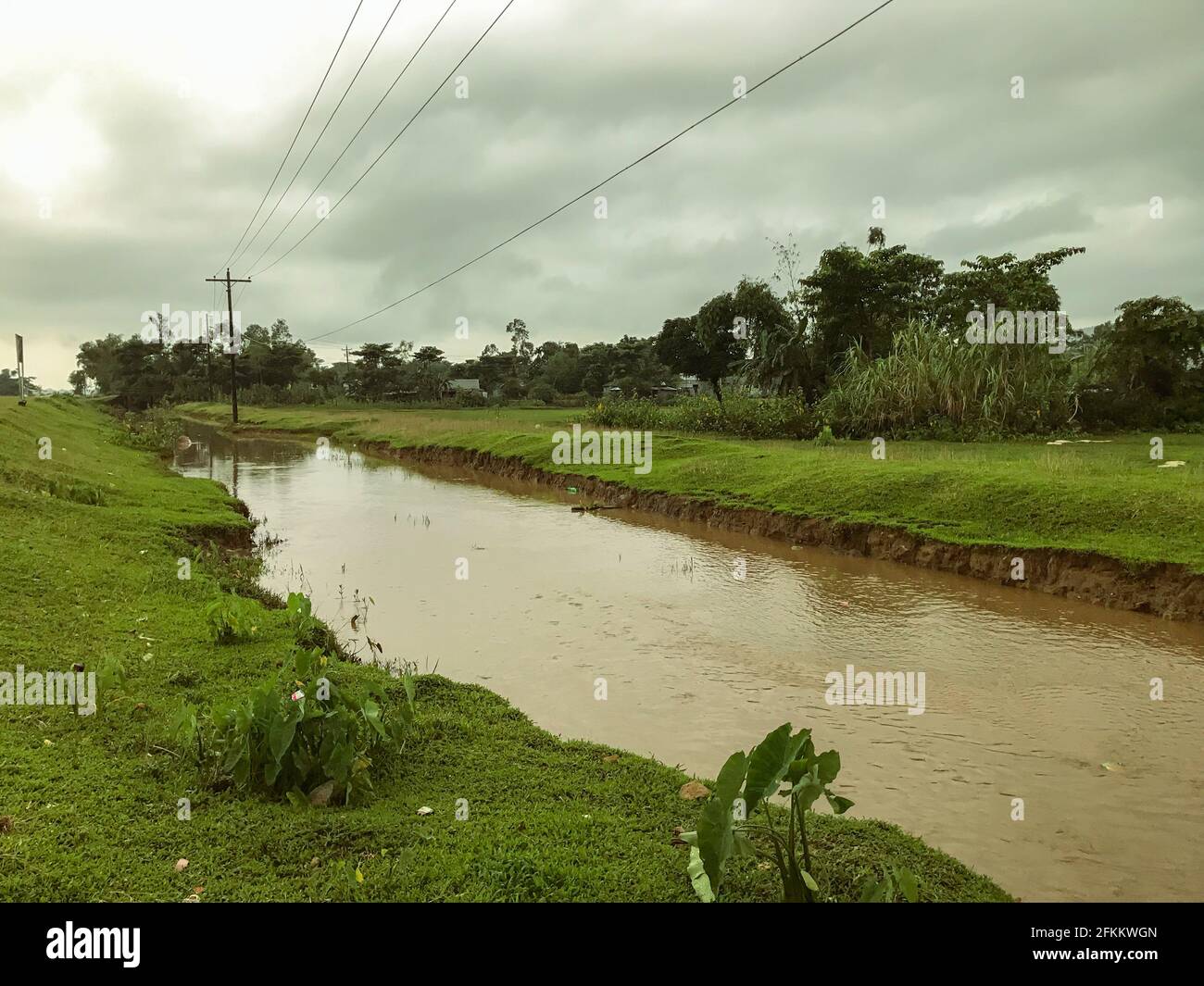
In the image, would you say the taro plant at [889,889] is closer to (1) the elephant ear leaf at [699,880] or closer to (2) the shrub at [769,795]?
(2) the shrub at [769,795]

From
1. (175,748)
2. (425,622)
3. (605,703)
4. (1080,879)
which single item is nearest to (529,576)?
(425,622)

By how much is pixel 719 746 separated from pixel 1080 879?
7.67 ft

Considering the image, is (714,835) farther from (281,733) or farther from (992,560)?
(992,560)

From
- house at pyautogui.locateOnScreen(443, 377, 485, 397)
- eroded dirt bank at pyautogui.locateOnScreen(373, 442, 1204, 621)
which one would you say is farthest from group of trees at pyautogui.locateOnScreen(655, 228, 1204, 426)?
house at pyautogui.locateOnScreen(443, 377, 485, 397)

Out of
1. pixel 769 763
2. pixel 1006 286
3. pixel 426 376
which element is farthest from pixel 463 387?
pixel 769 763

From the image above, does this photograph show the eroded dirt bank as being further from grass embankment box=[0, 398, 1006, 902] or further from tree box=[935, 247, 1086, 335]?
tree box=[935, 247, 1086, 335]

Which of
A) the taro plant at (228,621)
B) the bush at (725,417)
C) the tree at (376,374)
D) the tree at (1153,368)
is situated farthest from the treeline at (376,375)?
the taro plant at (228,621)

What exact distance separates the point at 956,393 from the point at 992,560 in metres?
12.1

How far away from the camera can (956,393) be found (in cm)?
2219

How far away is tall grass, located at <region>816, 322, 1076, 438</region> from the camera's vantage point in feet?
70.4

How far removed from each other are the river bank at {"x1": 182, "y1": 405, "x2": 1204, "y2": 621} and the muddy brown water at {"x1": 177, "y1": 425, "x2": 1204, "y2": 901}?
0.46 m
